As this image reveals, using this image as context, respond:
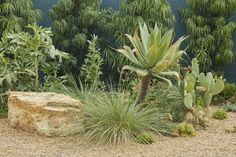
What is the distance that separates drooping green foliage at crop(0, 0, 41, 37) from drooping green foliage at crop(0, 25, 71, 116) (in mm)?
489

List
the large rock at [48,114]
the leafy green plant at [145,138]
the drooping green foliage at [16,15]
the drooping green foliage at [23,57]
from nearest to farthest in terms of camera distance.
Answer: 1. the leafy green plant at [145,138]
2. the large rock at [48,114]
3. the drooping green foliage at [23,57]
4. the drooping green foliage at [16,15]

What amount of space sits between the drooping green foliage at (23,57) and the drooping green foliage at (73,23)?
1.17 metres

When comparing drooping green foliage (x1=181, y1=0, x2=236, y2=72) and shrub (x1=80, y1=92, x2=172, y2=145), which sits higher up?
drooping green foliage (x1=181, y1=0, x2=236, y2=72)

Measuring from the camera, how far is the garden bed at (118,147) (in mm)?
6215

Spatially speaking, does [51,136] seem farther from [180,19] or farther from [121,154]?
[180,19]

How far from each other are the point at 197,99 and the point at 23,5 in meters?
3.44

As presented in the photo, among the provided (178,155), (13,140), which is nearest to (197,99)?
(178,155)

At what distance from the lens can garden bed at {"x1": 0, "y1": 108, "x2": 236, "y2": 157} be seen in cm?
621

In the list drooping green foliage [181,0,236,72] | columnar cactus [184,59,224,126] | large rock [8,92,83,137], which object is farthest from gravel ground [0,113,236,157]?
drooping green foliage [181,0,236,72]

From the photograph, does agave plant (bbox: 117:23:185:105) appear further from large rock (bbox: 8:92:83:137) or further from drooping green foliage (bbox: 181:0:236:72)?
drooping green foliage (bbox: 181:0:236:72)

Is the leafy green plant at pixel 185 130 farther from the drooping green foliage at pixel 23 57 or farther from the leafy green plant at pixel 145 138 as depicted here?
the drooping green foliage at pixel 23 57

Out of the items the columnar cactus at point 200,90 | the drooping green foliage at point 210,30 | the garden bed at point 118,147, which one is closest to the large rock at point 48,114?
the garden bed at point 118,147

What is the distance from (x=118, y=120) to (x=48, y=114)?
36.1 inches

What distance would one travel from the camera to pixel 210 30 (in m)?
10.3
